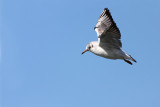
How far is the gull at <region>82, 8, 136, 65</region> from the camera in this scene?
17.7m

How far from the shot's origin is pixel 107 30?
1753 cm

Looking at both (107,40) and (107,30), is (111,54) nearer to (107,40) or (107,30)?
(107,40)

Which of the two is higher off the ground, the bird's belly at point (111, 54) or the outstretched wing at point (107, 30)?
the outstretched wing at point (107, 30)

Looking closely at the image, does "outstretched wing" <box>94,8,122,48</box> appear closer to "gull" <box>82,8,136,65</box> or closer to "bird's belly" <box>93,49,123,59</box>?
"gull" <box>82,8,136,65</box>

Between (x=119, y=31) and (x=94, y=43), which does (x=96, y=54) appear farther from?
(x=119, y=31)

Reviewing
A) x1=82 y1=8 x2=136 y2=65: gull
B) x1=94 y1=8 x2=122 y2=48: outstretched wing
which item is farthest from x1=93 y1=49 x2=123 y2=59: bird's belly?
x1=94 y1=8 x2=122 y2=48: outstretched wing

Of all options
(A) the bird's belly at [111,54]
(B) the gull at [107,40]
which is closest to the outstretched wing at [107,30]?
(B) the gull at [107,40]

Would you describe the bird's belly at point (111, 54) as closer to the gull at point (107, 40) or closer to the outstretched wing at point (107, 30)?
the gull at point (107, 40)

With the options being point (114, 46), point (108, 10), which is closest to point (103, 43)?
point (114, 46)

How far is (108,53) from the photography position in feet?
60.8

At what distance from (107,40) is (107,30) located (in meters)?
0.78

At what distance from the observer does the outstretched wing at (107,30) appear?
1764cm

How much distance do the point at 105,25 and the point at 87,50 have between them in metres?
2.29

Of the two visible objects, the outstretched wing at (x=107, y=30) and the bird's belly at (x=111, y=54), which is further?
the bird's belly at (x=111, y=54)
